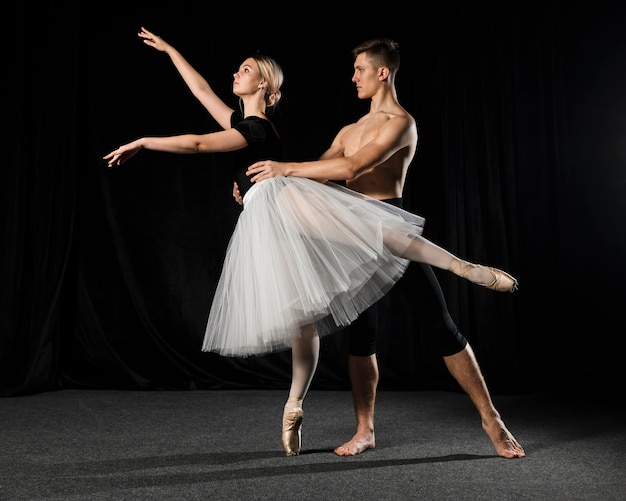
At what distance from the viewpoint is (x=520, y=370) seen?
4020mm

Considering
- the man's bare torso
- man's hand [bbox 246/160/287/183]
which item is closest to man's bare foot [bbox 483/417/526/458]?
the man's bare torso

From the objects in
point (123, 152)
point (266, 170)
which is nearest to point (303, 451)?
point (266, 170)

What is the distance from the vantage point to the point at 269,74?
2695 mm

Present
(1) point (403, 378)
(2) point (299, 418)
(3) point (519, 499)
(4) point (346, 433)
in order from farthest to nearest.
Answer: (1) point (403, 378)
(4) point (346, 433)
(2) point (299, 418)
(3) point (519, 499)

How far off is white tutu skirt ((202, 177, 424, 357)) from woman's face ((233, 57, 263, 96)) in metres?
0.42

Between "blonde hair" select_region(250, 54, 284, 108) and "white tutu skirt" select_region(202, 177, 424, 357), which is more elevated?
"blonde hair" select_region(250, 54, 284, 108)

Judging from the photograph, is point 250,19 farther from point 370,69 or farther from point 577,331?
point 577,331

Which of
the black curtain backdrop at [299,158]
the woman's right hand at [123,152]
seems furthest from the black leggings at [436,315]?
the black curtain backdrop at [299,158]

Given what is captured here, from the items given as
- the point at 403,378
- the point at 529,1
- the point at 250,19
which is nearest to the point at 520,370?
the point at 403,378

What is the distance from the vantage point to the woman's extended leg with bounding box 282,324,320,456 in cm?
249

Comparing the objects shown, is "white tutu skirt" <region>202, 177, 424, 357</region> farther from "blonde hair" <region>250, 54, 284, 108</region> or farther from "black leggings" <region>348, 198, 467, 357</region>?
"blonde hair" <region>250, 54, 284, 108</region>

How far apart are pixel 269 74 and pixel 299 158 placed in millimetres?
1607

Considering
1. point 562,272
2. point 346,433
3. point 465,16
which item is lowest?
point 346,433

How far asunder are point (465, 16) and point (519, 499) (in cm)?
291
